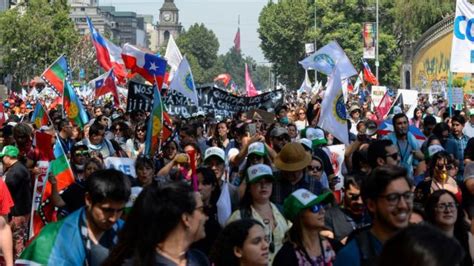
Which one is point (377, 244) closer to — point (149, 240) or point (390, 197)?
point (390, 197)

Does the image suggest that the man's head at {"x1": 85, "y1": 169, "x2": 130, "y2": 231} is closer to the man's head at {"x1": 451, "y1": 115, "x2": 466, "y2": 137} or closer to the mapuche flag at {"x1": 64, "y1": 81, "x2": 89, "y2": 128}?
the man's head at {"x1": 451, "y1": 115, "x2": 466, "y2": 137}

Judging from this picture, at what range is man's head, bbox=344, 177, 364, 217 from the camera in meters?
7.18

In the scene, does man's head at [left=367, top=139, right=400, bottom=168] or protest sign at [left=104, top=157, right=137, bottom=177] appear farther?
protest sign at [left=104, top=157, right=137, bottom=177]

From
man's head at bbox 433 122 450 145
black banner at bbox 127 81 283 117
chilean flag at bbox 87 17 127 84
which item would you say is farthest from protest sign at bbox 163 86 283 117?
man's head at bbox 433 122 450 145

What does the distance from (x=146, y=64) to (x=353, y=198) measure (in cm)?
1021

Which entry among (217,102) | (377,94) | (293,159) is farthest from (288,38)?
(293,159)

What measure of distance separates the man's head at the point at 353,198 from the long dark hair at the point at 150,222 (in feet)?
10.4

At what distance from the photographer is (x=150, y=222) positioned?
4035 millimetres

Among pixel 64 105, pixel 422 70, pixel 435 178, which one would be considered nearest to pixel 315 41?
pixel 422 70

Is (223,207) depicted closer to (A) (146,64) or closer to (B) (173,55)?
(A) (146,64)

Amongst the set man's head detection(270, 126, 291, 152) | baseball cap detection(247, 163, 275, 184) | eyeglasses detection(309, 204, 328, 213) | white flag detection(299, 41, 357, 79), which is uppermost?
white flag detection(299, 41, 357, 79)

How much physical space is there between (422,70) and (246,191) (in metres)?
54.1

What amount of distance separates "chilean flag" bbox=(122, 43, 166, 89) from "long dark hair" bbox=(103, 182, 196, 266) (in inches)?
475

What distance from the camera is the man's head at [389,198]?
15.8 ft
